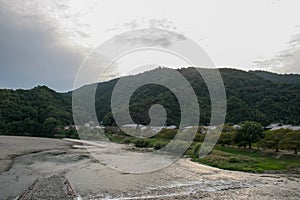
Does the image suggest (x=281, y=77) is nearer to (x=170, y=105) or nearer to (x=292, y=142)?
(x=170, y=105)

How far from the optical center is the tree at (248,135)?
36.9m

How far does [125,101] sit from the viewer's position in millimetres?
90750

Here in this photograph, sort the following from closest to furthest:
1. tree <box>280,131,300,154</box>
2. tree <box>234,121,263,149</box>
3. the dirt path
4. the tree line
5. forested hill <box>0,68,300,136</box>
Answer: the dirt path → tree <box>280,131,300,154</box> → the tree line → tree <box>234,121,263,149</box> → forested hill <box>0,68,300,136</box>

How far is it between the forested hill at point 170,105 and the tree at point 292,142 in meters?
29.7

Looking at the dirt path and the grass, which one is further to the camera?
the grass

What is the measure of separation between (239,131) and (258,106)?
37343mm

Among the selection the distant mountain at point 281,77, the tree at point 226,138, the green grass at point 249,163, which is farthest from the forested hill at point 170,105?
the green grass at point 249,163

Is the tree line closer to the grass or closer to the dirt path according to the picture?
the grass

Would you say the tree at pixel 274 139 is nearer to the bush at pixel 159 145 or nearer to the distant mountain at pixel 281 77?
the bush at pixel 159 145

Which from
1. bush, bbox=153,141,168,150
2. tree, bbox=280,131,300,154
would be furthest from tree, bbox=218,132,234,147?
bush, bbox=153,141,168,150

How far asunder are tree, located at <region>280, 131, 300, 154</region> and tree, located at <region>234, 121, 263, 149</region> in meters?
4.65

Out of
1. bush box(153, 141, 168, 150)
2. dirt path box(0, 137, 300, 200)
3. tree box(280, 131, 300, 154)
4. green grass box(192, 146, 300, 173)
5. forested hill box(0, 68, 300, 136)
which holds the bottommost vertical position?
dirt path box(0, 137, 300, 200)

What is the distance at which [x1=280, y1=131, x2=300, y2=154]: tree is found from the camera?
30.7 meters

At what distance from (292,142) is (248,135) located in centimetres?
638
